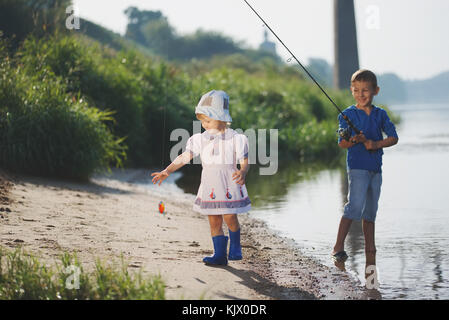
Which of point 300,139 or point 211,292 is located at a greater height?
point 300,139

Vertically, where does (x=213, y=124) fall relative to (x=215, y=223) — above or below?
above

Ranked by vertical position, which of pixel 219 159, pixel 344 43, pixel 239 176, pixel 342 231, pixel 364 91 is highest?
pixel 344 43

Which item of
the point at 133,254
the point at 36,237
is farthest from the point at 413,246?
the point at 36,237

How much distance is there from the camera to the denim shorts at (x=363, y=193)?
584cm

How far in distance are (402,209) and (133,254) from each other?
4.57m

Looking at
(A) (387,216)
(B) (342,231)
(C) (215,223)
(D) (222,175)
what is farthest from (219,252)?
(A) (387,216)

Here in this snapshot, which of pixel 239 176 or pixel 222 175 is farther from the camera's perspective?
pixel 222 175

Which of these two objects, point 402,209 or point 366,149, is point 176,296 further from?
point 402,209

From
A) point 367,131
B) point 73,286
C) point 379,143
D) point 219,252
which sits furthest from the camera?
point 367,131

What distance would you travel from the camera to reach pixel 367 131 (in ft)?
19.1

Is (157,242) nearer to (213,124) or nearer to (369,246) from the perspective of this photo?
(213,124)

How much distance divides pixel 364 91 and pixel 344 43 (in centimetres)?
2681

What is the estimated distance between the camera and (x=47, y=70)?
12133mm
